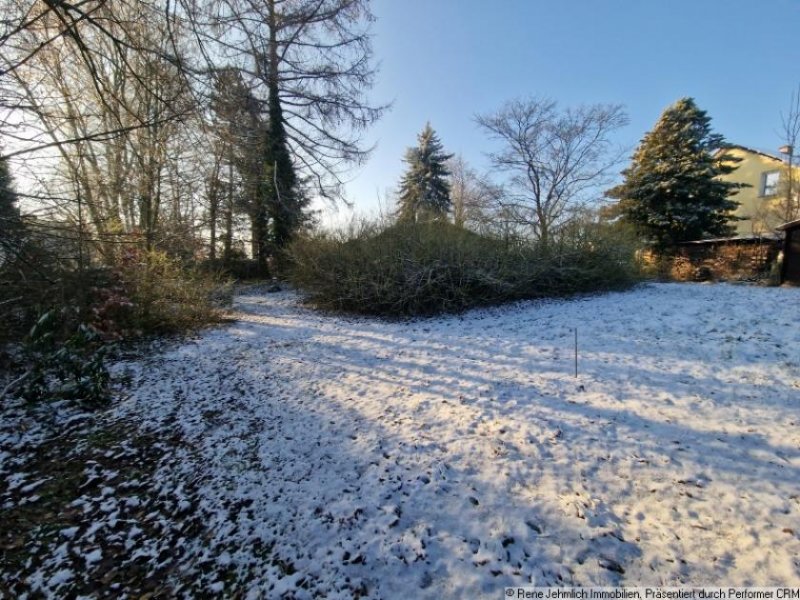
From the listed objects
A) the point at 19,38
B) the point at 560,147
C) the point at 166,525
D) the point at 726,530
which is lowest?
the point at 166,525

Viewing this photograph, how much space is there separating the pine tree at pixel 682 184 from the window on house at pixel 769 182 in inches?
263

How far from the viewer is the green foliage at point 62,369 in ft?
13.1

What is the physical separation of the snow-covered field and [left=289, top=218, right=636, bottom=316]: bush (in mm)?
3186

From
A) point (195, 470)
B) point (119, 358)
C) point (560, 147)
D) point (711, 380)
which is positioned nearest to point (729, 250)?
point (560, 147)

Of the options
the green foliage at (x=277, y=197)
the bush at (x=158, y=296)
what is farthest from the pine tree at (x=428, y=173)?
the bush at (x=158, y=296)

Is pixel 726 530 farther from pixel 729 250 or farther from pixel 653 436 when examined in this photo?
pixel 729 250

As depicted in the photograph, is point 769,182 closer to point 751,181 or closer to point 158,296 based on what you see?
point 751,181

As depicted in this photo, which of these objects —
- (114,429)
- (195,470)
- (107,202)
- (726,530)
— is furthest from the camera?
(107,202)

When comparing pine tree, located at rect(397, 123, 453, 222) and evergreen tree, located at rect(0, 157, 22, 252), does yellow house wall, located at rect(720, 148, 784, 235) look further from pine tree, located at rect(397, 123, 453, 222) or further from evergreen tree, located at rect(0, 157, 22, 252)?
evergreen tree, located at rect(0, 157, 22, 252)

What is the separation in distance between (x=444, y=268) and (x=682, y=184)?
13643 mm

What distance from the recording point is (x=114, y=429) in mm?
3631

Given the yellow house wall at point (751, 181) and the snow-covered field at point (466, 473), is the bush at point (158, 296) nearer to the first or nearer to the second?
the snow-covered field at point (466, 473)

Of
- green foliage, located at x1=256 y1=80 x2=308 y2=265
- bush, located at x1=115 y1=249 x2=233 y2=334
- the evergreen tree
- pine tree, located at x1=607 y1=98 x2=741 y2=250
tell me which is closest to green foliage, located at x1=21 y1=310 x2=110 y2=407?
the evergreen tree

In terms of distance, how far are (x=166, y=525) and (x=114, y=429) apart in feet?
6.03
